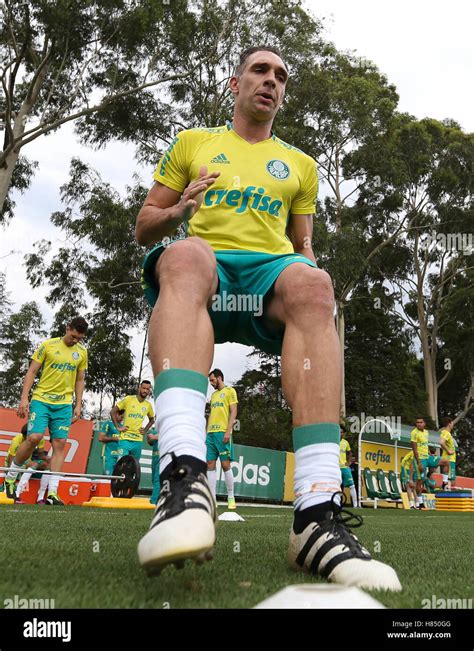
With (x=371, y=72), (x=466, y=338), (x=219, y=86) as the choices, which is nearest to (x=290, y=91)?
(x=219, y=86)

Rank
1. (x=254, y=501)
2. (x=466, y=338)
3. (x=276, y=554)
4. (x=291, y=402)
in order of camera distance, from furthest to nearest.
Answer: (x=466, y=338) < (x=254, y=501) < (x=276, y=554) < (x=291, y=402)

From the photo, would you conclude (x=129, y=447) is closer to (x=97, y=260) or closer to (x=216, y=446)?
(x=216, y=446)

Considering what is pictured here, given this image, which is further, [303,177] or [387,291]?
[387,291]

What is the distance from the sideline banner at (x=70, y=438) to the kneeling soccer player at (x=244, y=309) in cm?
978

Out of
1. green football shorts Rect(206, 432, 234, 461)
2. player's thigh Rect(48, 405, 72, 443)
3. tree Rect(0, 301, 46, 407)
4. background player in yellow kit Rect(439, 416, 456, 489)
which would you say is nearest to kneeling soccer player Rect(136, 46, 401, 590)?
player's thigh Rect(48, 405, 72, 443)

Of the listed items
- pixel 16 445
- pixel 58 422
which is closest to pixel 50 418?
pixel 58 422

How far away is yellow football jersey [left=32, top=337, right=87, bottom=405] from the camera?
7.83 m

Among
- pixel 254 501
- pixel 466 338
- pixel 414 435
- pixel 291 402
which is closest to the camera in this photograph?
pixel 291 402

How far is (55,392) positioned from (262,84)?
6.16 metres

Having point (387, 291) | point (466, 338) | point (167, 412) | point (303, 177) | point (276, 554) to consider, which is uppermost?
point (387, 291)

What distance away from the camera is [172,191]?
2291 millimetres

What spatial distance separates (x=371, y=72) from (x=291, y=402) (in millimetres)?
25230

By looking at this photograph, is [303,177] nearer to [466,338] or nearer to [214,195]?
[214,195]

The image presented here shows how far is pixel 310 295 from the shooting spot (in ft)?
6.17
